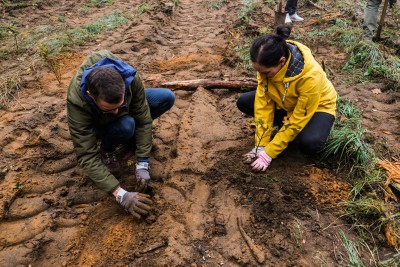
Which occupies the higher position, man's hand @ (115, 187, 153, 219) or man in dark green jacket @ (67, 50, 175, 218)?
man in dark green jacket @ (67, 50, 175, 218)

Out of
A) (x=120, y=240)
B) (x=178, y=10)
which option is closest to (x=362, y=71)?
(x=120, y=240)

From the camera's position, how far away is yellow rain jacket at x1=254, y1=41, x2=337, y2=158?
262 centimetres

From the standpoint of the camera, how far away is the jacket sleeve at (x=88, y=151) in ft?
7.91

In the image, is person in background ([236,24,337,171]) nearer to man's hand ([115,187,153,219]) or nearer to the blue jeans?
the blue jeans

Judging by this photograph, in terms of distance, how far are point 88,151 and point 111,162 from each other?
2.02 ft

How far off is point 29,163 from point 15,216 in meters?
0.65

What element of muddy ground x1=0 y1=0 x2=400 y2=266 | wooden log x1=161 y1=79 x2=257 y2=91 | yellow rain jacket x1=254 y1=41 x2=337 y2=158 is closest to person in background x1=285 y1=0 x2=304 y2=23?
muddy ground x1=0 y1=0 x2=400 y2=266

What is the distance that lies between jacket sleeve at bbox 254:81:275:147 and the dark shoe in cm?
133

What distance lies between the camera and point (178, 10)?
320 inches

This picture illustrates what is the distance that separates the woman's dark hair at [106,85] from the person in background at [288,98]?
104cm

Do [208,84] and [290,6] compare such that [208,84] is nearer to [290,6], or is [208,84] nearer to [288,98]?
[288,98]

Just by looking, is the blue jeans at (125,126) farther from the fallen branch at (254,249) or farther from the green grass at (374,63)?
the green grass at (374,63)

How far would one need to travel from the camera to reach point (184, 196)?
109 inches

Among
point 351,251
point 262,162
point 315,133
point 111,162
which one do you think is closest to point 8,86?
point 111,162
